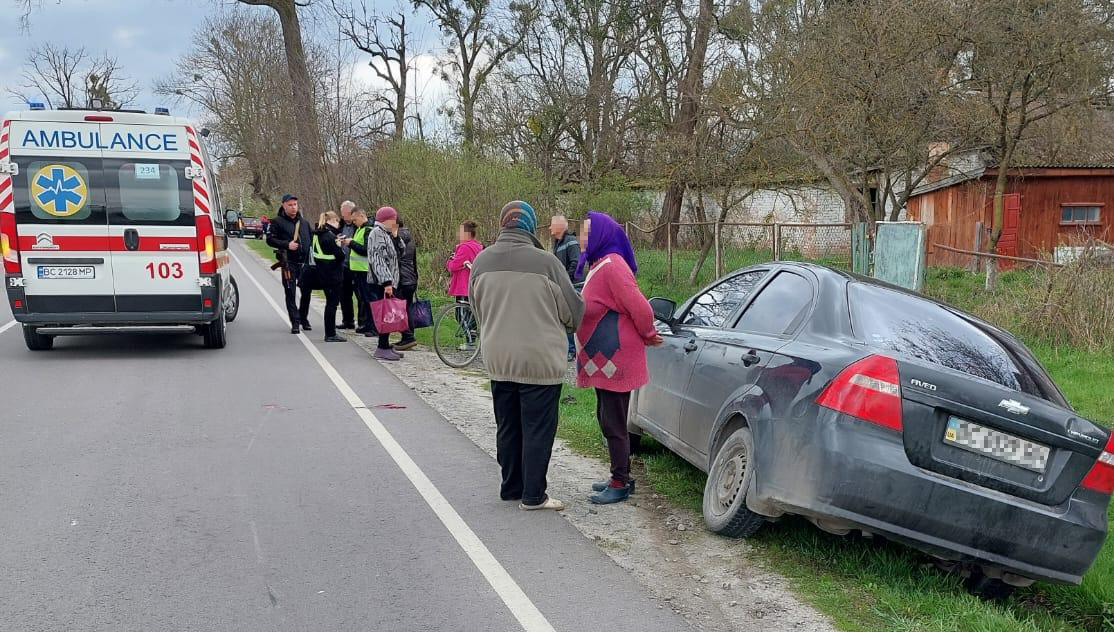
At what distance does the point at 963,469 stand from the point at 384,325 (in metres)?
8.15

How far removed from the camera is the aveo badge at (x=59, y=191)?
34.0 ft

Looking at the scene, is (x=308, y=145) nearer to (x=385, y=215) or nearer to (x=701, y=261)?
(x=701, y=261)

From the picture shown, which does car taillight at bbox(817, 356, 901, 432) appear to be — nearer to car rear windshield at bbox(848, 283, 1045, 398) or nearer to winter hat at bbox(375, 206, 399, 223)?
car rear windshield at bbox(848, 283, 1045, 398)

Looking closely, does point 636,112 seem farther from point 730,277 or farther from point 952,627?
point 952,627

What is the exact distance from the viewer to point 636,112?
2827 centimetres

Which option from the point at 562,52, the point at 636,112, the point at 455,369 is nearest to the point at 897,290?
the point at 455,369

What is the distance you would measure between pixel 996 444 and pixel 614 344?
7.13 feet

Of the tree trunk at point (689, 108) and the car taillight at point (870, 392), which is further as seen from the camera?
the tree trunk at point (689, 108)

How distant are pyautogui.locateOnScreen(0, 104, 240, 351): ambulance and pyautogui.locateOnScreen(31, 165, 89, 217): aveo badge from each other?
1cm

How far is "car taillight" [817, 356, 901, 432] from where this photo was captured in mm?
4000

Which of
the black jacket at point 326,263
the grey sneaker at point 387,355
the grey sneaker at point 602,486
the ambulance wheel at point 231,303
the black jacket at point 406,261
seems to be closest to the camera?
the grey sneaker at point 602,486

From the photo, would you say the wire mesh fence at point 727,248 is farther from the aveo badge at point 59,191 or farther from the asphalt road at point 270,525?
the aveo badge at point 59,191

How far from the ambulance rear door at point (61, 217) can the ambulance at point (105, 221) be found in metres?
0.01

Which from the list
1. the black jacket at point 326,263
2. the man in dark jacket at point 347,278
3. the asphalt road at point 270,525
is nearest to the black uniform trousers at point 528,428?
the asphalt road at point 270,525
